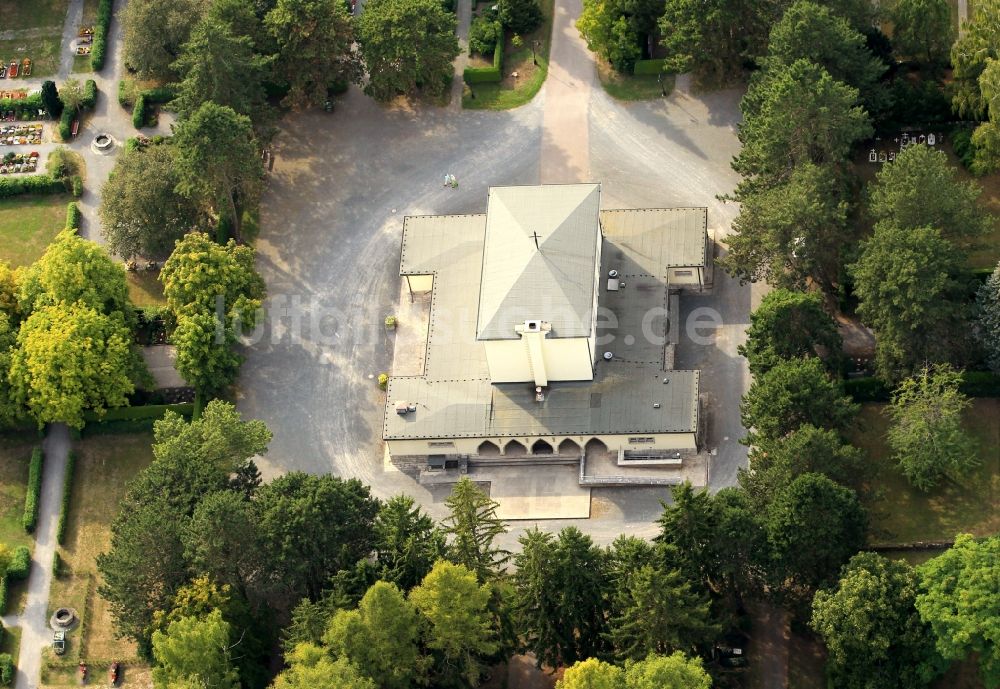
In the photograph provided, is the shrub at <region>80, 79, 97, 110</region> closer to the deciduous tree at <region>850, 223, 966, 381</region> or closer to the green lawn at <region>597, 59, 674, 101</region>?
the green lawn at <region>597, 59, 674, 101</region>

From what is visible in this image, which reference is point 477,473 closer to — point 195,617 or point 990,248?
point 195,617

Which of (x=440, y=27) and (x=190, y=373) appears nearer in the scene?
(x=190, y=373)

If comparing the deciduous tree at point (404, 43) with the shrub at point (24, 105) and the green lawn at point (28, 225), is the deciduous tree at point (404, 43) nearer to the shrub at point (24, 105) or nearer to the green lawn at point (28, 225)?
the green lawn at point (28, 225)

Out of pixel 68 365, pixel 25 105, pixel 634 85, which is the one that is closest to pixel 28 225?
pixel 25 105

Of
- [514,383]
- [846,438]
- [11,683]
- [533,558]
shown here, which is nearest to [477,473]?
[514,383]

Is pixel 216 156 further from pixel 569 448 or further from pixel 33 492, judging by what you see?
pixel 569 448

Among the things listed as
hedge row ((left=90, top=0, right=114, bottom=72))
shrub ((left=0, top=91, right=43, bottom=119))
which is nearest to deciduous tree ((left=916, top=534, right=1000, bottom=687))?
shrub ((left=0, top=91, right=43, bottom=119))
